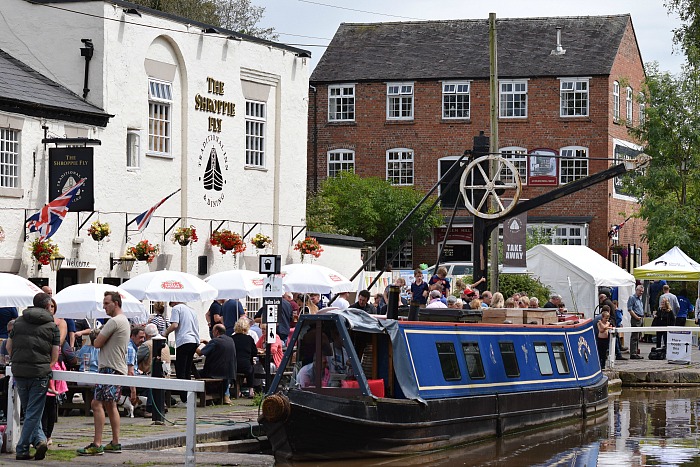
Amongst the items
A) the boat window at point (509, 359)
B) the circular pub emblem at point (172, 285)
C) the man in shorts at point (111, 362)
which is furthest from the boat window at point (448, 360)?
the man in shorts at point (111, 362)

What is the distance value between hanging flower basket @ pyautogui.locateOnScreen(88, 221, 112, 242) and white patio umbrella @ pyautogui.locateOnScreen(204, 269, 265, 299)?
2.35 metres

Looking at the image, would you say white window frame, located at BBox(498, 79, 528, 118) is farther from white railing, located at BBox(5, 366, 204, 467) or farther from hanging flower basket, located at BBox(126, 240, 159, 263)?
white railing, located at BBox(5, 366, 204, 467)

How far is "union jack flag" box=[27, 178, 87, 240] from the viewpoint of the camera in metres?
23.1

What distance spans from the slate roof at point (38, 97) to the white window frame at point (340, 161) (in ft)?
92.7

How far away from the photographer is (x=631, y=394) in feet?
89.5

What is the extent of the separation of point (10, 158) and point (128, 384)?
11.5m

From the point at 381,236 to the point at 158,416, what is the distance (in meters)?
34.9

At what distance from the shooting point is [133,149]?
2739 cm

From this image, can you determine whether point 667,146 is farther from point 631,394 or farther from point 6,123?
point 6,123

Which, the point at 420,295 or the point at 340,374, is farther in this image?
the point at 420,295

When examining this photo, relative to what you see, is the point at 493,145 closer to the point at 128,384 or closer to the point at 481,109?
the point at 128,384

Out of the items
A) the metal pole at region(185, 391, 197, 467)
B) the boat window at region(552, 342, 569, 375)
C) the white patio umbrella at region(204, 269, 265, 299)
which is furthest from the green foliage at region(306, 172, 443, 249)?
the metal pole at region(185, 391, 197, 467)

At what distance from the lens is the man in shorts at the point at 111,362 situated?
564 inches

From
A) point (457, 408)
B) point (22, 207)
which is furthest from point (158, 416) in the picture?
point (22, 207)
